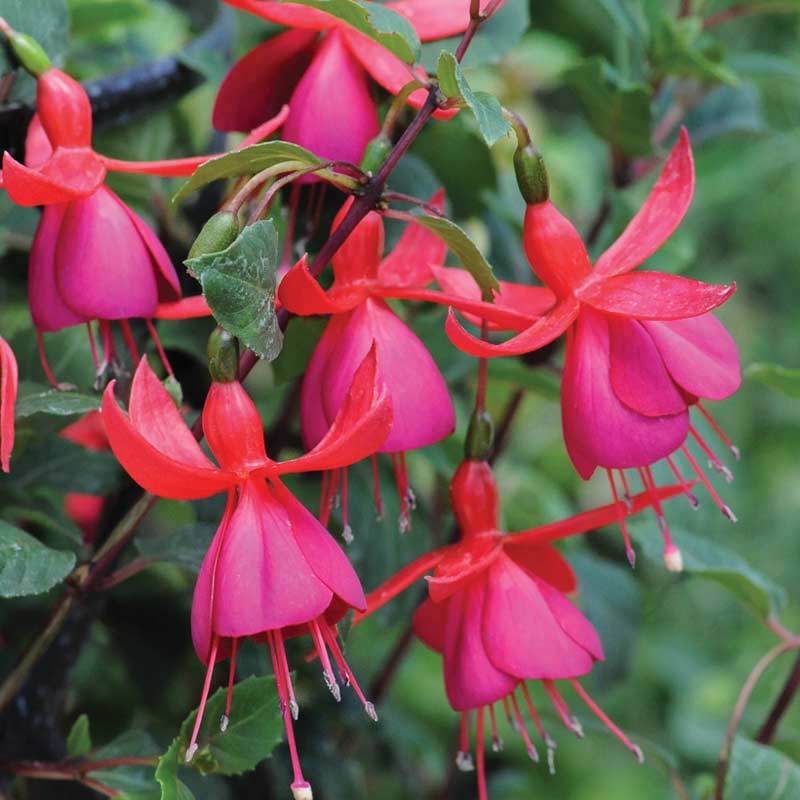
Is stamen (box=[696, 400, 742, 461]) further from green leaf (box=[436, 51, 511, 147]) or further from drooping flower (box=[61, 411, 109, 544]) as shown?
drooping flower (box=[61, 411, 109, 544])

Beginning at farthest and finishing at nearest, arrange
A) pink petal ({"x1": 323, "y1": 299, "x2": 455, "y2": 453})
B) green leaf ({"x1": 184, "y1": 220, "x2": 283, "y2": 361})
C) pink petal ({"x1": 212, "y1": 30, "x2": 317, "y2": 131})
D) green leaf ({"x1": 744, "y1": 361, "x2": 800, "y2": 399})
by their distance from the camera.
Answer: green leaf ({"x1": 744, "y1": 361, "x2": 800, "y2": 399}), pink petal ({"x1": 212, "y1": 30, "x2": 317, "y2": 131}), pink petal ({"x1": 323, "y1": 299, "x2": 455, "y2": 453}), green leaf ({"x1": 184, "y1": 220, "x2": 283, "y2": 361})

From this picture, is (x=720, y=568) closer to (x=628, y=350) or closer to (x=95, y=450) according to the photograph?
(x=628, y=350)

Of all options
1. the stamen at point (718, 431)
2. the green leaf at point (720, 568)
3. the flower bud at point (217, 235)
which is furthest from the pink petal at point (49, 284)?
the green leaf at point (720, 568)

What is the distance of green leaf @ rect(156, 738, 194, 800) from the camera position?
561 millimetres

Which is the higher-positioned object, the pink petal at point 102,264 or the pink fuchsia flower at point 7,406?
the pink petal at point 102,264

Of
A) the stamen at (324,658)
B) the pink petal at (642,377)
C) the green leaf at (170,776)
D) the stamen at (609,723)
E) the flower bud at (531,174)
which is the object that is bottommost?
the green leaf at (170,776)

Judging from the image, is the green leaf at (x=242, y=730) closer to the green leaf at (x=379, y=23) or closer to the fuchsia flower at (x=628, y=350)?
the fuchsia flower at (x=628, y=350)

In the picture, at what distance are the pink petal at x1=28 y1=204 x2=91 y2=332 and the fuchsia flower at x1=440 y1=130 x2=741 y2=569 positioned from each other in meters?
0.21

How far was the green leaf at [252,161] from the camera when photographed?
1.74 feet

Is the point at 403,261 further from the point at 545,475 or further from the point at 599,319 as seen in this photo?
the point at 545,475

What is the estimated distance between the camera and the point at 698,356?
57 centimetres

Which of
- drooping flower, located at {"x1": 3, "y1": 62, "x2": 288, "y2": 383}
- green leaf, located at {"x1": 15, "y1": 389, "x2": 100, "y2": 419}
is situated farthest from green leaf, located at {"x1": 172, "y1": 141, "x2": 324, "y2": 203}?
green leaf, located at {"x1": 15, "y1": 389, "x2": 100, "y2": 419}

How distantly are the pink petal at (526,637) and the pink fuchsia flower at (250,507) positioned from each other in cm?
9

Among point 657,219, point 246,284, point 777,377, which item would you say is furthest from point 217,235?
point 777,377
